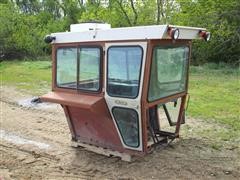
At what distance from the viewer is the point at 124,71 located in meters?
5.45

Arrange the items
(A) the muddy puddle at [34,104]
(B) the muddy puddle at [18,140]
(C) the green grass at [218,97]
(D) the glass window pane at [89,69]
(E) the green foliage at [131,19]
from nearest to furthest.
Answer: (D) the glass window pane at [89,69], (B) the muddy puddle at [18,140], (C) the green grass at [218,97], (A) the muddy puddle at [34,104], (E) the green foliage at [131,19]

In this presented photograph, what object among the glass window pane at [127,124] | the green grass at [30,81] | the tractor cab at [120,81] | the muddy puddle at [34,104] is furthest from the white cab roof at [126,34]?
the green grass at [30,81]

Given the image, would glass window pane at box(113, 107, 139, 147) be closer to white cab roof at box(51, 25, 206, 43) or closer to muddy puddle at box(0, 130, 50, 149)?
white cab roof at box(51, 25, 206, 43)

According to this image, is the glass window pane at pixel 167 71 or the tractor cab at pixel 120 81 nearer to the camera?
the tractor cab at pixel 120 81

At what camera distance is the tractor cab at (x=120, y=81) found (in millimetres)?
5277

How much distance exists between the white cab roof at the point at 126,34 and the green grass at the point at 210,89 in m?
2.16

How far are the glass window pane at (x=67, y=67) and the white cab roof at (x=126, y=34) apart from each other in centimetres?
17

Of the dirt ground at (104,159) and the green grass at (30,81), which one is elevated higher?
the dirt ground at (104,159)

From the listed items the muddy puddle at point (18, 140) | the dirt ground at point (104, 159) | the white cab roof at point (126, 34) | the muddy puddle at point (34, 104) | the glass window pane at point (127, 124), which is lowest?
the muddy puddle at point (34, 104)

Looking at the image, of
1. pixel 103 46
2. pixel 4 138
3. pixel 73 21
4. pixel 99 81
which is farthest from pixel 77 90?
pixel 73 21

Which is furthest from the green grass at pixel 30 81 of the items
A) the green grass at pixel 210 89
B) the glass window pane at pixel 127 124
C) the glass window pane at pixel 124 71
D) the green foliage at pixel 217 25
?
the green foliage at pixel 217 25

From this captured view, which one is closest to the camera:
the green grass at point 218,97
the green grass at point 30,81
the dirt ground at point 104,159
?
the dirt ground at point 104,159

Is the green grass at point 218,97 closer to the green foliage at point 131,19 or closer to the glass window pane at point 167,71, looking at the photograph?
the glass window pane at point 167,71

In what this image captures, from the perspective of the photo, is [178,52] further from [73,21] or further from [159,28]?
[73,21]
